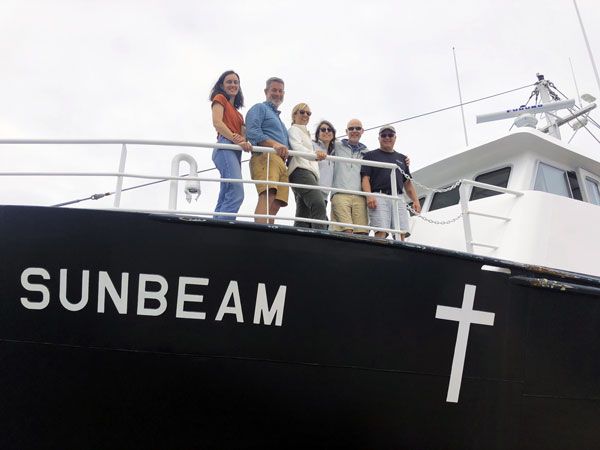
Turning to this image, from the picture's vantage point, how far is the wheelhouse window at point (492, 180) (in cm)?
600

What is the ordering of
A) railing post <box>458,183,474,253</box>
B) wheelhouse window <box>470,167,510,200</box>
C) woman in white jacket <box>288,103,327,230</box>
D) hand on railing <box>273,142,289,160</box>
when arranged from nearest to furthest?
1. hand on railing <box>273,142,289,160</box>
2. woman in white jacket <box>288,103,327,230</box>
3. railing post <box>458,183,474,253</box>
4. wheelhouse window <box>470,167,510,200</box>

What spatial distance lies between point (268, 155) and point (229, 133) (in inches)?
14.6

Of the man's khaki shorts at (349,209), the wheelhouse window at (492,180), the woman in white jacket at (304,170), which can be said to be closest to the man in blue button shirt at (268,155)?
the woman in white jacket at (304,170)

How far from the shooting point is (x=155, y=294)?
3.28 m

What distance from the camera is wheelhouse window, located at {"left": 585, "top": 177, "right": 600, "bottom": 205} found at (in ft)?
20.3

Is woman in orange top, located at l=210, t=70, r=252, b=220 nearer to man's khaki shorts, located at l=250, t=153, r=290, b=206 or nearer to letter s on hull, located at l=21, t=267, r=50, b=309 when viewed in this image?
man's khaki shorts, located at l=250, t=153, r=290, b=206

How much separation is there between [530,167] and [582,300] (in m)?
2.17

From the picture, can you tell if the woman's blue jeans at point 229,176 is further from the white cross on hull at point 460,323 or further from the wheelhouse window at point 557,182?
the wheelhouse window at point 557,182

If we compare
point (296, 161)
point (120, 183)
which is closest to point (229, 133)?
point (296, 161)

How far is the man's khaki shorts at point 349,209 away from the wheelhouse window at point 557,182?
247 cm

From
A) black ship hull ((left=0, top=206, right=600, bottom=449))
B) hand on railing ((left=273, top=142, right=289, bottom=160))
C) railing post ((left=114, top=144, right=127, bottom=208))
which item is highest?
hand on railing ((left=273, top=142, right=289, bottom=160))

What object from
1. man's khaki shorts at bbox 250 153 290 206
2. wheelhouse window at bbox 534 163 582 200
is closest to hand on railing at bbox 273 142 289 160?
man's khaki shorts at bbox 250 153 290 206

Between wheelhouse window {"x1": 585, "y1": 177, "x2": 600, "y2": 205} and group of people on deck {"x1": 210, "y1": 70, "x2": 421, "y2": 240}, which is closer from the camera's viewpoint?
group of people on deck {"x1": 210, "y1": 70, "x2": 421, "y2": 240}

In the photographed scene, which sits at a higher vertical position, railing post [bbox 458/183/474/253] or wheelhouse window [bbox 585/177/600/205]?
wheelhouse window [bbox 585/177/600/205]
